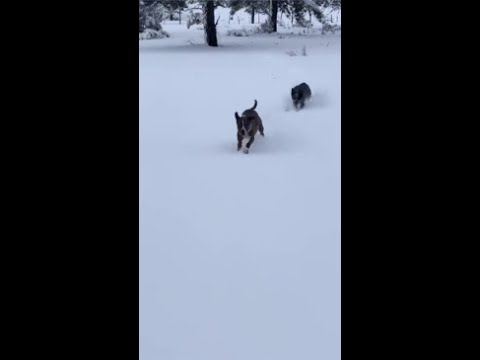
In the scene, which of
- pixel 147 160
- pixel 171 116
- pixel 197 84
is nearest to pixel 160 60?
pixel 197 84

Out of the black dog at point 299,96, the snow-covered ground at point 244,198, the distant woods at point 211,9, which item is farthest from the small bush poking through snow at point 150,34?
the black dog at point 299,96

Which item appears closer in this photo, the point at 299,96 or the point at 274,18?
the point at 299,96

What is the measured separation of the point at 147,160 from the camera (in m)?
7.46

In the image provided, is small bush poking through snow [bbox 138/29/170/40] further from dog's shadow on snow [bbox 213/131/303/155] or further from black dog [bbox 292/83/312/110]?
dog's shadow on snow [bbox 213/131/303/155]

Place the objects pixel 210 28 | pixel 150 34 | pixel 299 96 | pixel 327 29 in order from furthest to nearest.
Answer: pixel 150 34 → pixel 327 29 → pixel 210 28 → pixel 299 96

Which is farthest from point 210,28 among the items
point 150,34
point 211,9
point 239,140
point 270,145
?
point 239,140

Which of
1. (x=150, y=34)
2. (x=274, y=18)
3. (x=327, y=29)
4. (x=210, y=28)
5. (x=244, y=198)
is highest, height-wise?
(x=274, y=18)

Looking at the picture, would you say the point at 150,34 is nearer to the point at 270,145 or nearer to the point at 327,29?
the point at 327,29

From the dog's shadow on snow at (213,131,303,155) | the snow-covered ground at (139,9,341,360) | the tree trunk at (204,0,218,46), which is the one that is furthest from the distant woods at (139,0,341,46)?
the dog's shadow on snow at (213,131,303,155)

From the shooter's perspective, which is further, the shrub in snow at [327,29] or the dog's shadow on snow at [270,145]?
the shrub in snow at [327,29]

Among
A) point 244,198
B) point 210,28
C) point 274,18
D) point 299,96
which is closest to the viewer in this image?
point 244,198

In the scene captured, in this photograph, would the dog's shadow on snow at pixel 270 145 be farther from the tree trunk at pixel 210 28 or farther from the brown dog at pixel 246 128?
the tree trunk at pixel 210 28

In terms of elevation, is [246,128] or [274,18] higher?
[274,18]

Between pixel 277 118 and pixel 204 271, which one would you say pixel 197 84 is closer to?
pixel 277 118
